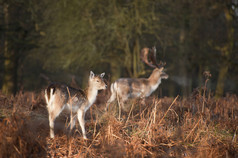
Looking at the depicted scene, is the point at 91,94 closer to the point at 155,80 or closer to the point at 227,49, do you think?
the point at 155,80

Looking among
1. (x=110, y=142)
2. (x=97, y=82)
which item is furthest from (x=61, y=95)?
(x=110, y=142)

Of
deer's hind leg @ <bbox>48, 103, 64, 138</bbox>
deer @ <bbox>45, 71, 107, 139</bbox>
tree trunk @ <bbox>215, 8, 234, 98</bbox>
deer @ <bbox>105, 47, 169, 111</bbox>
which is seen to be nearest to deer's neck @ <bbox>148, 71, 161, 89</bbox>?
deer @ <bbox>105, 47, 169, 111</bbox>

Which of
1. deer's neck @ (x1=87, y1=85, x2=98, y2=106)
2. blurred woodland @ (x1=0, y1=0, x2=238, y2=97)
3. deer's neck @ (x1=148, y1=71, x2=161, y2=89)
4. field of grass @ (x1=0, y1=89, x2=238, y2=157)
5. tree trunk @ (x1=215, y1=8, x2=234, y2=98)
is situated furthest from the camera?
tree trunk @ (x1=215, y1=8, x2=234, y2=98)

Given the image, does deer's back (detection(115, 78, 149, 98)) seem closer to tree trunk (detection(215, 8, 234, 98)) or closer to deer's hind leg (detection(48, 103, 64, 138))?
deer's hind leg (detection(48, 103, 64, 138))

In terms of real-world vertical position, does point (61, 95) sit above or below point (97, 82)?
below

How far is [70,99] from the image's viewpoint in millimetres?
3822

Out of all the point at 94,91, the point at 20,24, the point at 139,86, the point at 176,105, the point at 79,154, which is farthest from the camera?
the point at 20,24

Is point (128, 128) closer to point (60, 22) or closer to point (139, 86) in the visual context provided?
point (139, 86)

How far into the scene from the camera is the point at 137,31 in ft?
41.0

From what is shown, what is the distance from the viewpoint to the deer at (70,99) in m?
4.07

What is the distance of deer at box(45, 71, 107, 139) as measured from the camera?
4.07 metres

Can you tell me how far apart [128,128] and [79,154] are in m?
1.31

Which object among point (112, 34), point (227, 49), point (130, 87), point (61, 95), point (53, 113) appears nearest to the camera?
point (53, 113)

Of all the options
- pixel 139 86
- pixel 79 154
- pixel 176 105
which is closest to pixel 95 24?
pixel 139 86
